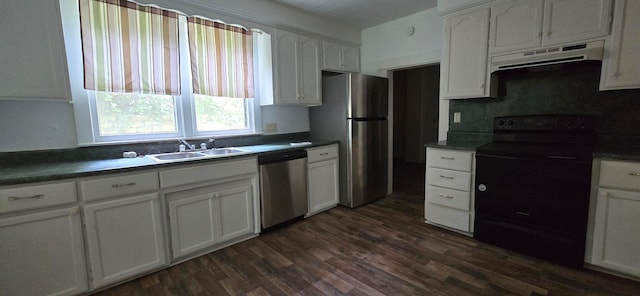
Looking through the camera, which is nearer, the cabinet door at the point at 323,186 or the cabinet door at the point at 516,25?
the cabinet door at the point at 516,25

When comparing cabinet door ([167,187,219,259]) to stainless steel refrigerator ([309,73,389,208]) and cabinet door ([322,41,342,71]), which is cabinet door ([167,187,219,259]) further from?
cabinet door ([322,41,342,71])

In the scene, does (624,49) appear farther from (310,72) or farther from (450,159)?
(310,72)

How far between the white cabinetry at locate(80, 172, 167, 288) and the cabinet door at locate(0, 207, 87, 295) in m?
0.07

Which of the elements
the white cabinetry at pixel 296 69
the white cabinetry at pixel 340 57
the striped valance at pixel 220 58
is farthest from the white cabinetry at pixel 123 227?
the white cabinetry at pixel 340 57

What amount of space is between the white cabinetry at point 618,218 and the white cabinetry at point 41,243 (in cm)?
358

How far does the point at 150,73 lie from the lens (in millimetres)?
2340

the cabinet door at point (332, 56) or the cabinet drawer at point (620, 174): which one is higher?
the cabinet door at point (332, 56)

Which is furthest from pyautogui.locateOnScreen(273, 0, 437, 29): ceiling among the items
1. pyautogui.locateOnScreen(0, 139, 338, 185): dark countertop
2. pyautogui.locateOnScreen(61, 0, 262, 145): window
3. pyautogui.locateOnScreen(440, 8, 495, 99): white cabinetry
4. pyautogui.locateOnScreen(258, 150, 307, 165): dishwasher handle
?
pyautogui.locateOnScreen(0, 139, 338, 185): dark countertop

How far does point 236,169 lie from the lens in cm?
240

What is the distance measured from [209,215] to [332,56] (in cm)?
252

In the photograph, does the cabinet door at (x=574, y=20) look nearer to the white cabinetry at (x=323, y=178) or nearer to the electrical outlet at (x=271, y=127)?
the white cabinetry at (x=323, y=178)

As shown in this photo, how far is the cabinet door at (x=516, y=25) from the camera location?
2240 millimetres

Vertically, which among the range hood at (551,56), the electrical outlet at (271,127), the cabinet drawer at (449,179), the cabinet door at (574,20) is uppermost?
the cabinet door at (574,20)

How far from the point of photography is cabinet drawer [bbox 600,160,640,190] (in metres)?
1.74
